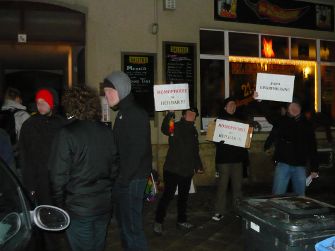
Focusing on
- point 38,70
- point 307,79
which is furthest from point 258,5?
point 38,70

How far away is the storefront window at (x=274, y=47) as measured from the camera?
10281 millimetres

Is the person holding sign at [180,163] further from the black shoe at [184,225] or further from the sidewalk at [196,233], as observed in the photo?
the sidewalk at [196,233]

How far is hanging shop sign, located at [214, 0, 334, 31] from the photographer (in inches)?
384

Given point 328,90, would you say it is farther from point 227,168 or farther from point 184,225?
point 184,225

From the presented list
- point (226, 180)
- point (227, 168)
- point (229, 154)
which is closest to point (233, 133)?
point (229, 154)

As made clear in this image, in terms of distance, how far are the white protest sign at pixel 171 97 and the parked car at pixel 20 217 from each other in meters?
3.85

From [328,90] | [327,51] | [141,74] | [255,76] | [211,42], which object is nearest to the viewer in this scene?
[141,74]

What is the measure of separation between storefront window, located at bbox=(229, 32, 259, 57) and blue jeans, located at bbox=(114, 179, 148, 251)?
6.51 metres

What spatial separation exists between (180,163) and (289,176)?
4.97ft

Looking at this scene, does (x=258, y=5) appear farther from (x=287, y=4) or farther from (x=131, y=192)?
(x=131, y=192)

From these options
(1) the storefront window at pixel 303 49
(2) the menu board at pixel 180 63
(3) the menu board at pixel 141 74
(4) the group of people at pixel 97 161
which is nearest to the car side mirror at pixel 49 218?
(4) the group of people at pixel 97 161

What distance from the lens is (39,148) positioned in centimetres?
459

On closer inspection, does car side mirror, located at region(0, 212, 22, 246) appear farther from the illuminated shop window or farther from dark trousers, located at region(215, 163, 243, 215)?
the illuminated shop window

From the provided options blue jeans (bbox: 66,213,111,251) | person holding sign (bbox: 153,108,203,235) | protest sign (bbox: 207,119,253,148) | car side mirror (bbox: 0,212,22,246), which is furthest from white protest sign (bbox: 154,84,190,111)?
car side mirror (bbox: 0,212,22,246)
